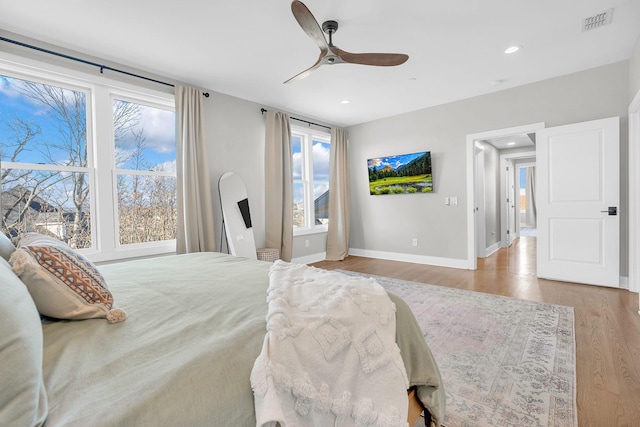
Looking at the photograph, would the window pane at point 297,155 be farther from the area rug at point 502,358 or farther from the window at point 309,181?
the area rug at point 502,358

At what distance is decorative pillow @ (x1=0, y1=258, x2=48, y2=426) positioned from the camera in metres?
0.56

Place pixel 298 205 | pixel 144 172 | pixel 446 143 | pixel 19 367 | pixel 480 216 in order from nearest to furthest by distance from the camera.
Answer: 1. pixel 19 367
2. pixel 144 172
3. pixel 446 143
4. pixel 298 205
5. pixel 480 216

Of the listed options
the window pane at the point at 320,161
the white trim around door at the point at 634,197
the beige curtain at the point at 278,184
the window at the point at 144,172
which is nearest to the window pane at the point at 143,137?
the window at the point at 144,172

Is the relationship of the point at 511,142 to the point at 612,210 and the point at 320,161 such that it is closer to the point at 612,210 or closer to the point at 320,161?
the point at 612,210

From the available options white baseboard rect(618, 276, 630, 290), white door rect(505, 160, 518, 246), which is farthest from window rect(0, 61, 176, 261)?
white door rect(505, 160, 518, 246)

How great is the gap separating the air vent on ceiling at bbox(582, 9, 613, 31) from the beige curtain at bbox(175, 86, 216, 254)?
12.7 feet

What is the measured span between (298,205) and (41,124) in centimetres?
347

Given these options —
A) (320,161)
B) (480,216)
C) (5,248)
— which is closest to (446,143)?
(480,216)

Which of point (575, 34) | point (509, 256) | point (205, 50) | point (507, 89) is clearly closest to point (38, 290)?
point (205, 50)

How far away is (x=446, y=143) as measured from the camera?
477 centimetres

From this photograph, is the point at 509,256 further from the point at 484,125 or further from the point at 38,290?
the point at 38,290

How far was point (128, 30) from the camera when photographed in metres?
2.59

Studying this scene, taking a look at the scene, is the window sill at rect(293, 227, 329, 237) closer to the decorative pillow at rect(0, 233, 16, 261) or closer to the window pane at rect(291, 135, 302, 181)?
the window pane at rect(291, 135, 302, 181)

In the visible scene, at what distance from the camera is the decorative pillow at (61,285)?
102 cm
